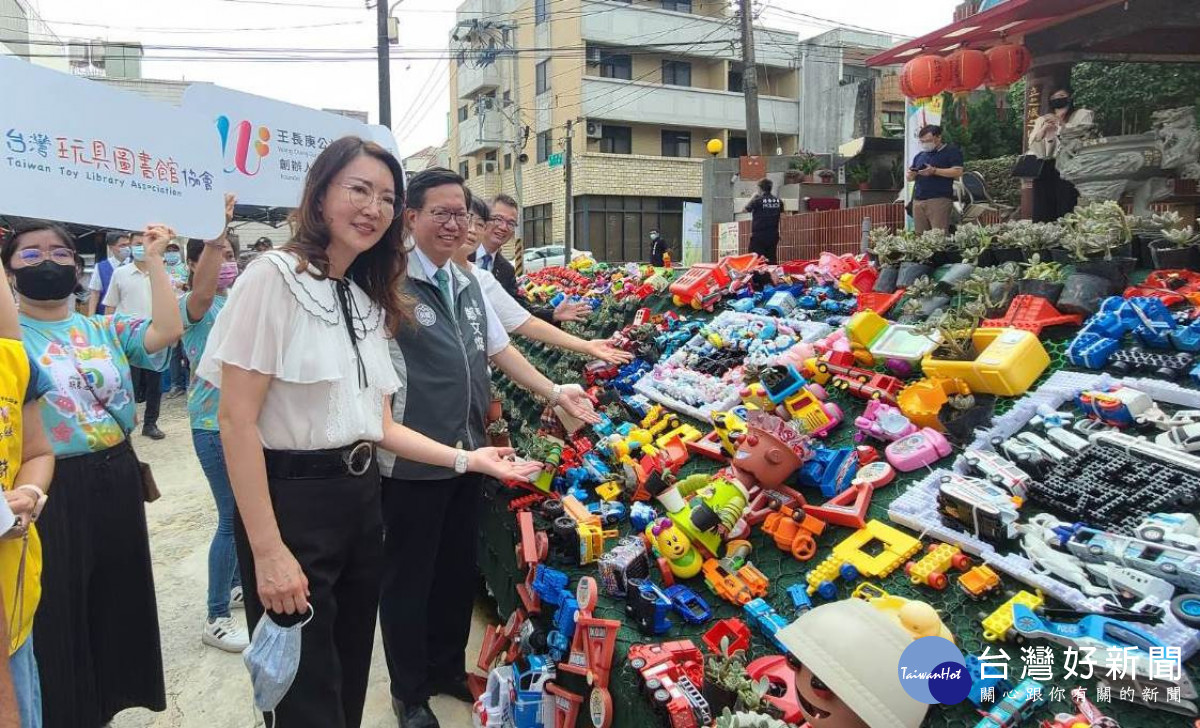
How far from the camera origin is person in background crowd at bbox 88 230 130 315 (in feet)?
22.6

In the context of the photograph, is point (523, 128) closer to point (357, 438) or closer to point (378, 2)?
point (378, 2)

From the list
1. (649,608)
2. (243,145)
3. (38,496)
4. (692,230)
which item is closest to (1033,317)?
(649,608)

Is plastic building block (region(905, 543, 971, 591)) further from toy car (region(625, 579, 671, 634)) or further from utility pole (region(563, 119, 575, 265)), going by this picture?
utility pole (region(563, 119, 575, 265))

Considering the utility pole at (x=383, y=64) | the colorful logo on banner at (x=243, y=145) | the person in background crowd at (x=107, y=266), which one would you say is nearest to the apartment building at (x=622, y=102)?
the utility pole at (x=383, y=64)

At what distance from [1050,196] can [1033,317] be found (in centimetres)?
459

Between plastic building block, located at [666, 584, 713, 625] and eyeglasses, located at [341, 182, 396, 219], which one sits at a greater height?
eyeglasses, located at [341, 182, 396, 219]

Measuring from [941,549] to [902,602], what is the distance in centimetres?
53

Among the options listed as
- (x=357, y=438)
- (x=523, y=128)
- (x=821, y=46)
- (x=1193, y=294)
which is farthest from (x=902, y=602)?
(x=821, y=46)

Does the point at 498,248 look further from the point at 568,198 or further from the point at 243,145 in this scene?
the point at 568,198

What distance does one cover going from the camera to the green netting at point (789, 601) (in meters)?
1.57

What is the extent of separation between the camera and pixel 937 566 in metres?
1.91

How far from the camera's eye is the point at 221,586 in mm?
3383

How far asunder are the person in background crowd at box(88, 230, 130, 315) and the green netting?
563 cm

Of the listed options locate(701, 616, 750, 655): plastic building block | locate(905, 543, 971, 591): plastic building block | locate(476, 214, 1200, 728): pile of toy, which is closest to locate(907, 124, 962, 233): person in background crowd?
locate(476, 214, 1200, 728): pile of toy
